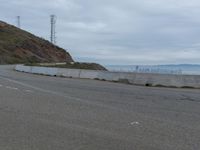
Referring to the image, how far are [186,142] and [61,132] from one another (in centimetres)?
249

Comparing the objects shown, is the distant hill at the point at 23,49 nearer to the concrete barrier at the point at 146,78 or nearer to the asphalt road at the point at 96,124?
the concrete barrier at the point at 146,78

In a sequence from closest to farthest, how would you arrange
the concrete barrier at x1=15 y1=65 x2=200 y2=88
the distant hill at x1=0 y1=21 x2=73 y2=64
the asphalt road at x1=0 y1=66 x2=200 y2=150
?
the asphalt road at x1=0 y1=66 x2=200 y2=150 < the concrete barrier at x1=15 y1=65 x2=200 y2=88 < the distant hill at x1=0 y1=21 x2=73 y2=64

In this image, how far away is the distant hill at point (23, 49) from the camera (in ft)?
321

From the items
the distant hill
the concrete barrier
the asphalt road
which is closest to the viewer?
the asphalt road

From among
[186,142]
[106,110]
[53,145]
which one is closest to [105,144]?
[53,145]

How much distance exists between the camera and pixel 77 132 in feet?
29.2

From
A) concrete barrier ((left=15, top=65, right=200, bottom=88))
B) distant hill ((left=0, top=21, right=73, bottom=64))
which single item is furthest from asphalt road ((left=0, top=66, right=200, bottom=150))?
distant hill ((left=0, top=21, right=73, bottom=64))

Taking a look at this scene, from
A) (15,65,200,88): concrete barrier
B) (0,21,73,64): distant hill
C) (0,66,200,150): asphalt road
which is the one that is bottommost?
(0,66,200,150): asphalt road

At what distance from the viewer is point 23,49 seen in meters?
104

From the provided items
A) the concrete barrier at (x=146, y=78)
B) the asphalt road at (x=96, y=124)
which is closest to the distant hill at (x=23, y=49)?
the concrete barrier at (x=146, y=78)

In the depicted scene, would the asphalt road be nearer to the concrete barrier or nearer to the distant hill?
the concrete barrier

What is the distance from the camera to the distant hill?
9772 centimetres

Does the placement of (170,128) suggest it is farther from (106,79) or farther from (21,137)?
(106,79)

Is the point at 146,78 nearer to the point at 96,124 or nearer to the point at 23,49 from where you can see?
the point at 96,124
